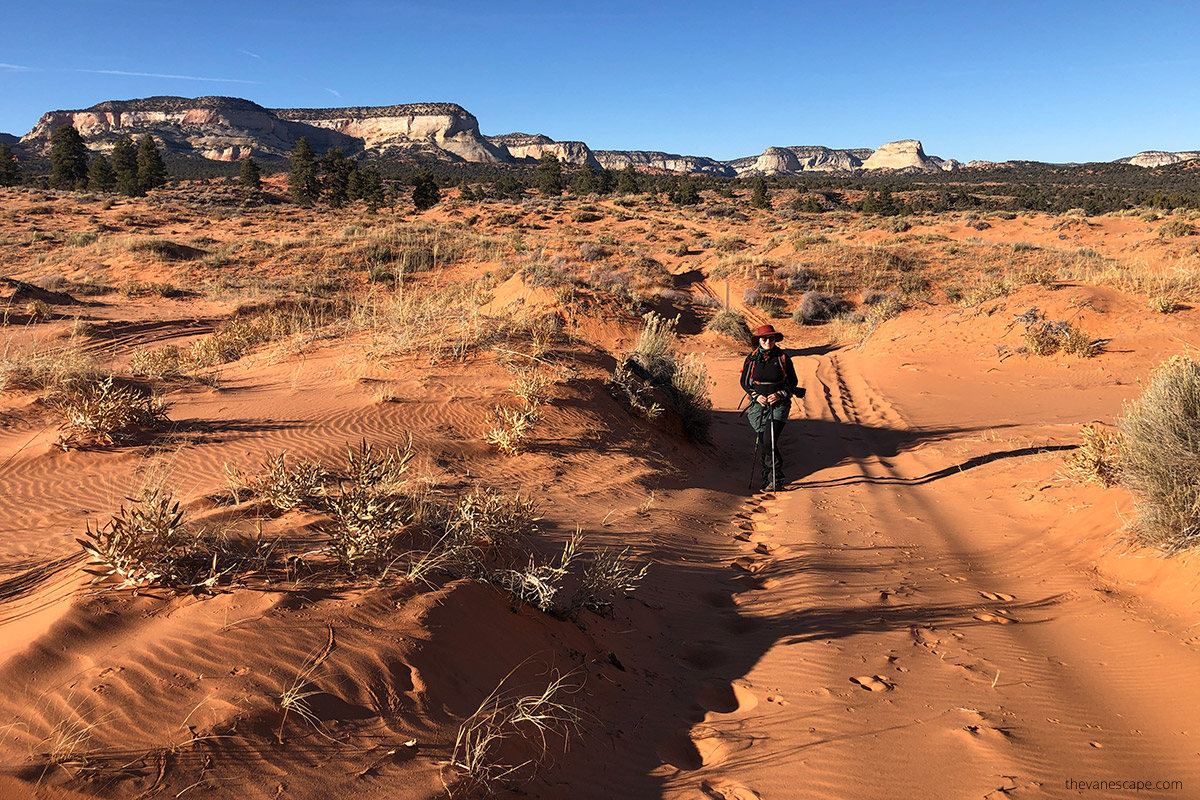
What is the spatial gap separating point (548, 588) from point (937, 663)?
2202mm

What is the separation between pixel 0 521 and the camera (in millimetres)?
4332

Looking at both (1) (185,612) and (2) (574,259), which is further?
(2) (574,259)

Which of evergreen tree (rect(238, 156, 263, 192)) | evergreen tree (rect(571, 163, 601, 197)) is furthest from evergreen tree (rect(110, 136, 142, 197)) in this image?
evergreen tree (rect(571, 163, 601, 197))

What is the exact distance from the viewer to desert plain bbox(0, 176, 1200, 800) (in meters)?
2.46

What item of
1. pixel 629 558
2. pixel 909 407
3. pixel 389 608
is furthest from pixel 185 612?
pixel 909 407

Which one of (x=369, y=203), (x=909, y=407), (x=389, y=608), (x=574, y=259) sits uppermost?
(x=369, y=203)

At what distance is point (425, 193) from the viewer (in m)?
50.1

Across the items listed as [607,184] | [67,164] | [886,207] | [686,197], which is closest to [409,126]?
[67,164]

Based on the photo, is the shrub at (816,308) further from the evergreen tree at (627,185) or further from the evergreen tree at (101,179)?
the evergreen tree at (101,179)

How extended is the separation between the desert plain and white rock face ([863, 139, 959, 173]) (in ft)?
539

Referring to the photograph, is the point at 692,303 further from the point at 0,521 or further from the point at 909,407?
the point at 0,521

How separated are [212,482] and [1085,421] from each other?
10.8 meters

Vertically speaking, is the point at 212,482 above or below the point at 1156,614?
above

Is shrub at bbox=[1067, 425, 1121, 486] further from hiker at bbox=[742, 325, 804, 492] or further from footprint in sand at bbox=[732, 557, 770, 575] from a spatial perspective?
footprint in sand at bbox=[732, 557, 770, 575]
